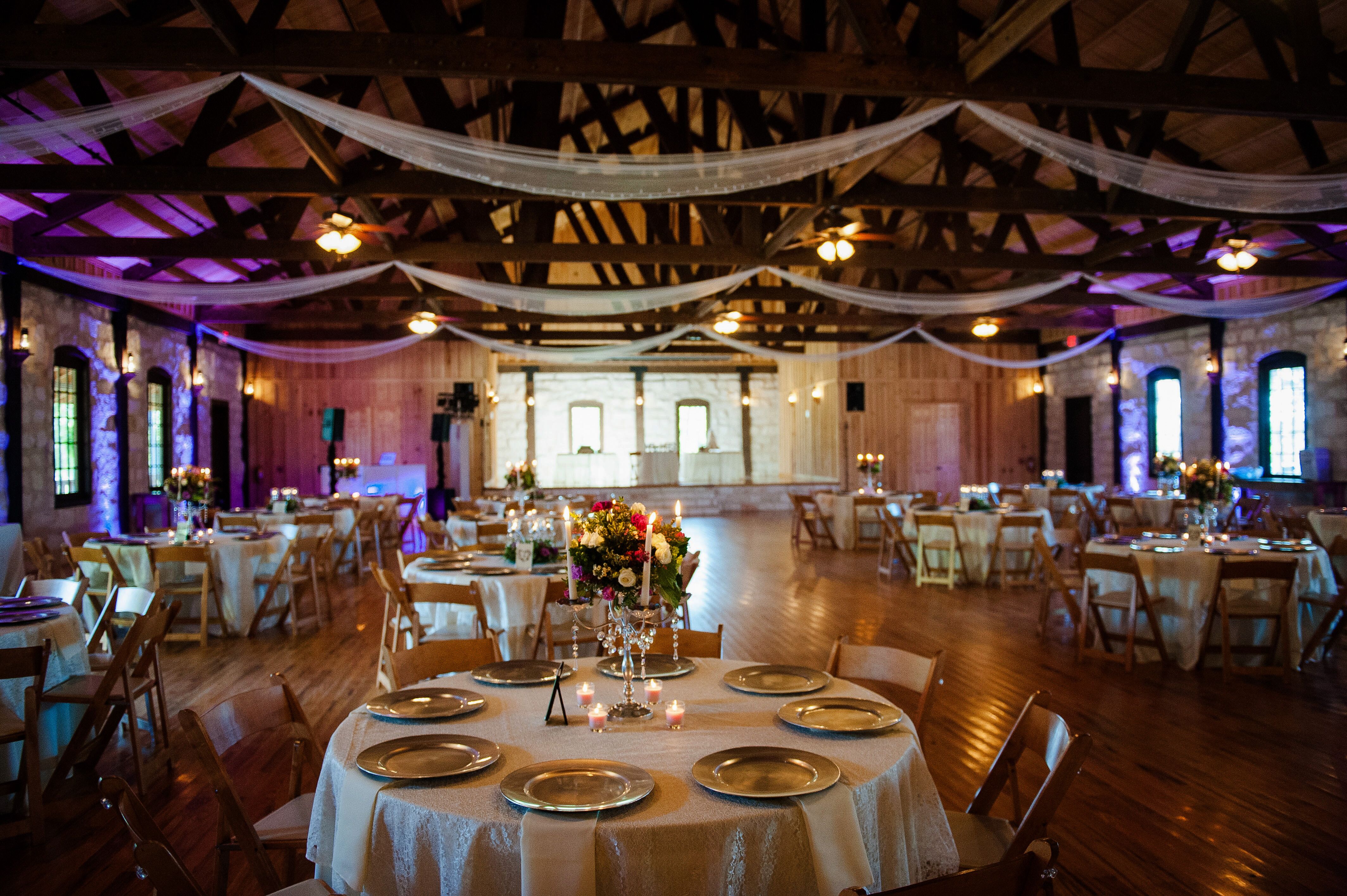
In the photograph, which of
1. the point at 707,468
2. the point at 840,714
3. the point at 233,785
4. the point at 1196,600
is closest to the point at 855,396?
the point at 707,468

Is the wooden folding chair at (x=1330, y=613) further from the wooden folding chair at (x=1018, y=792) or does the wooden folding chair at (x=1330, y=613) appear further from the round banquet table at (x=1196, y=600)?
the wooden folding chair at (x=1018, y=792)

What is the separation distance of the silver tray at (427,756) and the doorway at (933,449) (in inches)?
646

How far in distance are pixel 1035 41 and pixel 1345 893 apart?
29.0 feet

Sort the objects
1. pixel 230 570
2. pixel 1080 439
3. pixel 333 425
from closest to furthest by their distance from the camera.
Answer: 1. pixel 230 570
2. pixel 333 425
3. pixel 1080 439

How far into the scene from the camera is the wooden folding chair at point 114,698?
3.22 m

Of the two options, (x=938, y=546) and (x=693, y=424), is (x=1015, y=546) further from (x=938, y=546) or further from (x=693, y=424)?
(x=693, y=424)

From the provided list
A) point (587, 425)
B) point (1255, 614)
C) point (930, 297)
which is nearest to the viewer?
point (1255, 614)

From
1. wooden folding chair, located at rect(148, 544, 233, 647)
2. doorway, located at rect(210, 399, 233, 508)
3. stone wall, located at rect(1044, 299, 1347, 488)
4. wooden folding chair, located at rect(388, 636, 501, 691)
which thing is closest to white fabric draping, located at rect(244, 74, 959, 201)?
wooden folding chair, located at rect(388, 636, 501, 691)

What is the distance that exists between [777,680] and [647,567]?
0.66 m

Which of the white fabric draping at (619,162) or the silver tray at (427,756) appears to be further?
the white fabric draping at (619,162)

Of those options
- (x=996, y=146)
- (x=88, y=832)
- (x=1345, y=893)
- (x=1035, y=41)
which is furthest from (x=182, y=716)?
(x=996, y=146)

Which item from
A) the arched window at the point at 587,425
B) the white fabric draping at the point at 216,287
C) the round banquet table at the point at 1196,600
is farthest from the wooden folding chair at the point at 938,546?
the arched window at the point at 587,425

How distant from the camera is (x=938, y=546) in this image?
28.4 ft

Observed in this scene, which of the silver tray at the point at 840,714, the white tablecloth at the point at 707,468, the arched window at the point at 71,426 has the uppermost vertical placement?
the arched window at the point at 71,426
